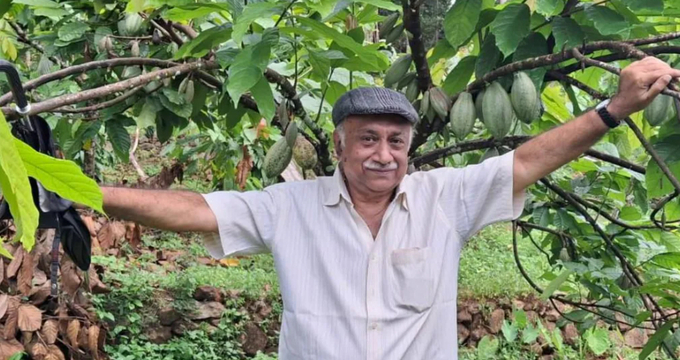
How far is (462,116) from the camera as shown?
1.60 m

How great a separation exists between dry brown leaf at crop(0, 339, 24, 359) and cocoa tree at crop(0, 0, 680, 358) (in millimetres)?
1289

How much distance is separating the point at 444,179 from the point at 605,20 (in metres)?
0.55

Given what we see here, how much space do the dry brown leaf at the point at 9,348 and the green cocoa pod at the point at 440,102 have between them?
2317 mm

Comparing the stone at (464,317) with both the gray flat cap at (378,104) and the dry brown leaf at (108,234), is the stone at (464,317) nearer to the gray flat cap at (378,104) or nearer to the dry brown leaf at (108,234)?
the dry brown leaf at (108,234)

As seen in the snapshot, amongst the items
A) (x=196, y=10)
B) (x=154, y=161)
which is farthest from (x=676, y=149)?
(x=154, y=161)

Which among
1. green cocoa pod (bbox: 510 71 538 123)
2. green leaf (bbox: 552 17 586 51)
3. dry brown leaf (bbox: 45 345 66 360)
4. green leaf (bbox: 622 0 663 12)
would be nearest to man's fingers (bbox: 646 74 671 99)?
green leaf (bbox: 622 0 663 12)

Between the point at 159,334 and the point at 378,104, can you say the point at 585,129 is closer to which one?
the point at 378,104

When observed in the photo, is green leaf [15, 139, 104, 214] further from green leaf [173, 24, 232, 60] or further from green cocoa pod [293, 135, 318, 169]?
green cocoa pod [293, 135, 318, 169]

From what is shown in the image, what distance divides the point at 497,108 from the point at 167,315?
359 centimetres

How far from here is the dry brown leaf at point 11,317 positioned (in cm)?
302

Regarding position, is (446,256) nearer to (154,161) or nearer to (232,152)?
(232,152)

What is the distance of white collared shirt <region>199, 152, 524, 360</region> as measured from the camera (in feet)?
→ 5.20

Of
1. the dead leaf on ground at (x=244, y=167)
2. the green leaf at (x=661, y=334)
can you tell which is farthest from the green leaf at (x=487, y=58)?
the dead leaf on ground at (x=244, y=167)

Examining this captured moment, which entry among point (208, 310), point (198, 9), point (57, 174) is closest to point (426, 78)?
point (198, 9)
